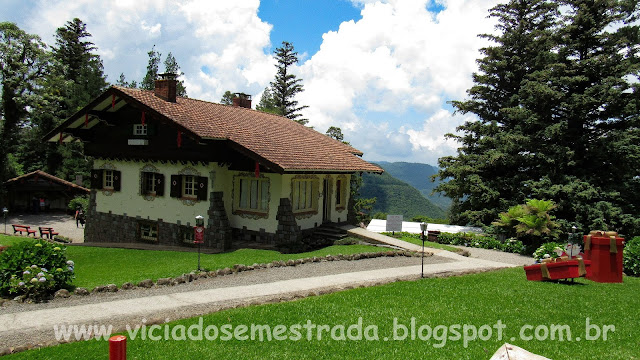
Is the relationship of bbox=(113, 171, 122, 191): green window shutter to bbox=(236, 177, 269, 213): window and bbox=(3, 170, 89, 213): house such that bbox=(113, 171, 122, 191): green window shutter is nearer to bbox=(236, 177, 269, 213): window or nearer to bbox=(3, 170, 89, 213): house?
bbox=(236, 177, 269, 213): window

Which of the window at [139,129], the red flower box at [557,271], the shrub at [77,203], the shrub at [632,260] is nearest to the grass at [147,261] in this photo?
the window at [139,129]

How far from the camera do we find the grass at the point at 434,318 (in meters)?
7.02

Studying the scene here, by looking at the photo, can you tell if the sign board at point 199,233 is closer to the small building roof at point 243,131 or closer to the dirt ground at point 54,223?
the small building roof at point 243,131

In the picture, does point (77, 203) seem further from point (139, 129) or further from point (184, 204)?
point (184, 204)

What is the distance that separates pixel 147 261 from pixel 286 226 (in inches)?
231

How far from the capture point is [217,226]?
19.1 metres

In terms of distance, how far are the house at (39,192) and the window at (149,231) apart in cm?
2071

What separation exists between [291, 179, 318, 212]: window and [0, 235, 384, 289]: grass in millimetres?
2633

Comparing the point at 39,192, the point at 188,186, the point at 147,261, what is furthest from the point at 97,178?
the point at 39,192

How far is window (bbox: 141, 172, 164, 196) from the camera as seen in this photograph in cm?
2106

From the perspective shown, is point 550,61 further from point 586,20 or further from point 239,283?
point 239,283

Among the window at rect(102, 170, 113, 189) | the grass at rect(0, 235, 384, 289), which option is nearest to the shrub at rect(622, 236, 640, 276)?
the grass at rect(0, 235, 384, 289)

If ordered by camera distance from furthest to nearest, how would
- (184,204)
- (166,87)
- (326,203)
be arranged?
(326,203), (166,87), (184,204)

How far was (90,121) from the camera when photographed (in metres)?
22.6
